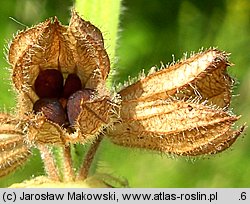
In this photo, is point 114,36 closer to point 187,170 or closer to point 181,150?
point 181,150

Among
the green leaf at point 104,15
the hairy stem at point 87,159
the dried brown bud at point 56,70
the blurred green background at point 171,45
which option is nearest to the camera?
the dried brown bud at point 56,70

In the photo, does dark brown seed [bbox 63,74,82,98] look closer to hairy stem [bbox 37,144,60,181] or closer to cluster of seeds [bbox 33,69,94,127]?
cluster of seeds [bbox 33,69,94,127]

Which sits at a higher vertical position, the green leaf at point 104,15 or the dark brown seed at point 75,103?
the green leaf at point 104,15

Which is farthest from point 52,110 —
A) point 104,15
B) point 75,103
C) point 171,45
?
point 171,45

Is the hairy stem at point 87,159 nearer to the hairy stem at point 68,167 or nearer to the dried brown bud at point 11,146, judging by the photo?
the hairy stem at point 68,167

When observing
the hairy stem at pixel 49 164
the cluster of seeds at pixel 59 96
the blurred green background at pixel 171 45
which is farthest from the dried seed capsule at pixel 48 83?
the blurred green background at pixel 171 45

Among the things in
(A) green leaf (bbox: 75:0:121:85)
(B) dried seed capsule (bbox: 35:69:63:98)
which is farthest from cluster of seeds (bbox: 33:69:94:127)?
(A) green leaf (bbox: 75:0:121:85)

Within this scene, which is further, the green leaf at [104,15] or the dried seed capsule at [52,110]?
the green leaf at [104,15]

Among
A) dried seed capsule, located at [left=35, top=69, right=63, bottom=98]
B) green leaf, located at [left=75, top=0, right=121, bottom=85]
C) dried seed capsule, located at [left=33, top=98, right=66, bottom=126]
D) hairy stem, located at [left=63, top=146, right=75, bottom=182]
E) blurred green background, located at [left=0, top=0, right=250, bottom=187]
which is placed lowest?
hairy stem, located at [left=63, top=146, right=75, bottom=182]
